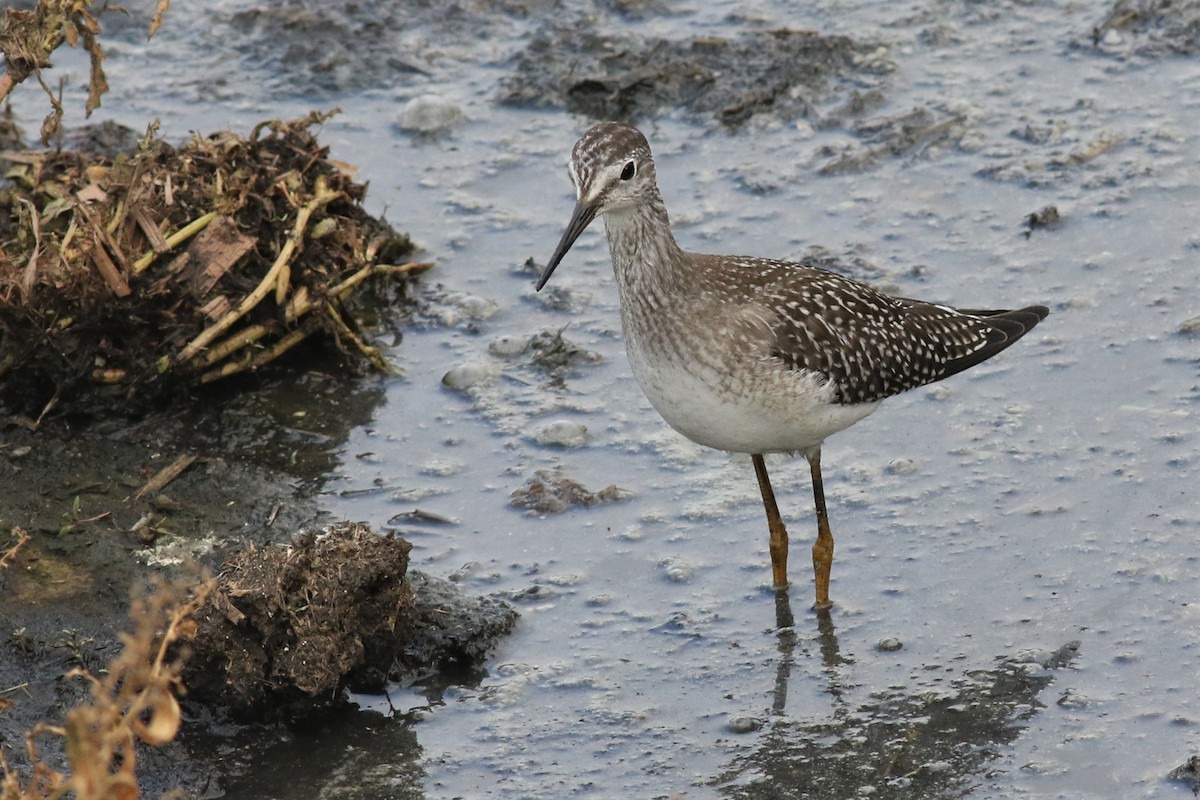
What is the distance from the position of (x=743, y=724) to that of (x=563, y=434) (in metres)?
2.22

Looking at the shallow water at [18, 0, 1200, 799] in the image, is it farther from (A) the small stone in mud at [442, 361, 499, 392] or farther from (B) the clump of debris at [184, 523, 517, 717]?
→ (B) the clump of debris at [184, 523, 517, 717]

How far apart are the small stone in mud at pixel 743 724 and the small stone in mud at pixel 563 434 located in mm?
2105

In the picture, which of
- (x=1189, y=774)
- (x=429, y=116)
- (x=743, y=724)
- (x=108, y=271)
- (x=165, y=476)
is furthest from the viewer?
(x=429, y=116)

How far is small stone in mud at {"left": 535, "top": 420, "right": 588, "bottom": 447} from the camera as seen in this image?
7684mm

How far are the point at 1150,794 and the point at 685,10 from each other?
7422 mm

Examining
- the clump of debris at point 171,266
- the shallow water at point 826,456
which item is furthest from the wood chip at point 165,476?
the shallow water at point 826,456

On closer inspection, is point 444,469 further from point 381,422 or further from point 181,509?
point 181,509

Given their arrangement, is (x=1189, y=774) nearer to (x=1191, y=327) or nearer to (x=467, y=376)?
(x=1191, y=327)

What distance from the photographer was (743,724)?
19.3 ft

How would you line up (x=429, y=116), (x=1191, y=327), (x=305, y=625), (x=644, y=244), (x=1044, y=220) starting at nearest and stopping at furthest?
(x=305, y=625) < (x=644, y=244) < (x=1191, y=327) < (x=1044, y=220) < (x=429, y=116)

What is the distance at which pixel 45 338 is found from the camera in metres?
7.35

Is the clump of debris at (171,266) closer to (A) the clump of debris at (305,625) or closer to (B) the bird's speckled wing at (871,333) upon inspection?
(A) the clump of debris at (305,625)

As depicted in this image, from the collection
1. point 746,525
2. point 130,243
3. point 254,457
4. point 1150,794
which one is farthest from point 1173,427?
point 130,243

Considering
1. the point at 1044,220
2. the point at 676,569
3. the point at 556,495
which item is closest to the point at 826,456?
the point at 676,569
